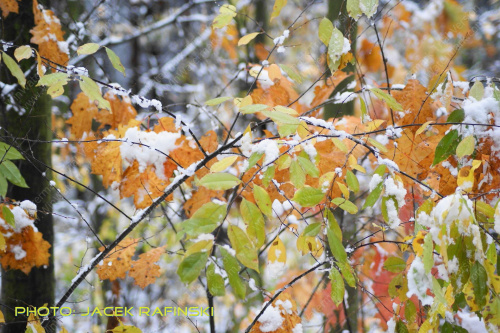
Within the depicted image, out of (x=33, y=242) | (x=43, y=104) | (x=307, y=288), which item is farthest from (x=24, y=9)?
(x=307, y=288)

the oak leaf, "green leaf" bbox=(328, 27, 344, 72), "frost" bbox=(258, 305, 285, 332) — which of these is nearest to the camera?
"green leaf" bbox=(328, 27, 344, 72)

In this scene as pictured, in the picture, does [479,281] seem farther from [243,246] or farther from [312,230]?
[243,246]

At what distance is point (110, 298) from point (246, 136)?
391 cm

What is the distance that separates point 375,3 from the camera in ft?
3.70

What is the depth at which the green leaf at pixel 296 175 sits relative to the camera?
101cm

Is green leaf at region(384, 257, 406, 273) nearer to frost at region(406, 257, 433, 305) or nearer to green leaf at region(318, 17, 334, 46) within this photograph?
frost at region(406, 257, 433, 305)

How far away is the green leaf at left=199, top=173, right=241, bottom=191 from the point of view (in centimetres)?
89

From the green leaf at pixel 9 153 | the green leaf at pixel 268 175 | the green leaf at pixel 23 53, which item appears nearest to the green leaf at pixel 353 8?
the green leaf at pixel 268 175

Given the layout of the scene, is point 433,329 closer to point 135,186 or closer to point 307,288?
point 135,186

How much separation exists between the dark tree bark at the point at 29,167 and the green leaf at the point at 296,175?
143 centimetres

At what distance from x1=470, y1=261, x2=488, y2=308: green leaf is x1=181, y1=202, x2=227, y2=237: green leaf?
1.94ft

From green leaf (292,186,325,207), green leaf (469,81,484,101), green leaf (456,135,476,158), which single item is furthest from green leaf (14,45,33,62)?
green leaf (469,81,484,101)

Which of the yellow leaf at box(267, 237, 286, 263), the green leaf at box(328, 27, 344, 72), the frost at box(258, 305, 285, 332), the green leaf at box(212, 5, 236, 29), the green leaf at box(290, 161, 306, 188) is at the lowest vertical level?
the frost at box(258, 305, 285, 332)

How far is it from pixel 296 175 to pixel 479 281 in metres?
0.50
